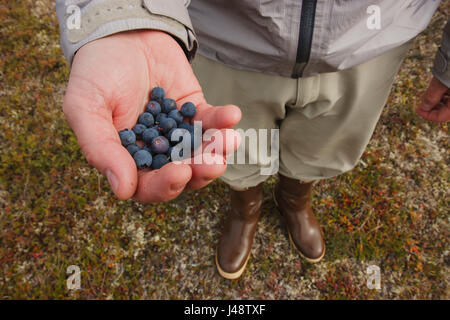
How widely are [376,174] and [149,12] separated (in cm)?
308

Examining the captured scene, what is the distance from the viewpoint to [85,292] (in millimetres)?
3039

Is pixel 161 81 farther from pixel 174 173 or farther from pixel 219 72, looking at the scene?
pixel 174 173

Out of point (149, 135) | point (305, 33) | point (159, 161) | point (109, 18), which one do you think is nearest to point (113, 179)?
Answer: point (159, 161)

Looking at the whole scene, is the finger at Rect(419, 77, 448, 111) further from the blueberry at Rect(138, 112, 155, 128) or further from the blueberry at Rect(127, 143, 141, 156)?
the blueberry at Rect(127, 143, 141, 156)

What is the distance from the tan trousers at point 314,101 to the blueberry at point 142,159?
74 cm

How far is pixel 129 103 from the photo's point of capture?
1618 millimetres

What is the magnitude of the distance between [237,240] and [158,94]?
191 cm

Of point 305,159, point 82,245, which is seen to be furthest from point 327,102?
point 82,245

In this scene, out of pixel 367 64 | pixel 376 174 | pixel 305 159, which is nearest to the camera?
pixel 367 64

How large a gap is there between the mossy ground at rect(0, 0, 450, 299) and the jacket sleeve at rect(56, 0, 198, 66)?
2.24m

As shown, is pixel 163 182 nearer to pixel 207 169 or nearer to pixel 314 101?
pixel 207 169

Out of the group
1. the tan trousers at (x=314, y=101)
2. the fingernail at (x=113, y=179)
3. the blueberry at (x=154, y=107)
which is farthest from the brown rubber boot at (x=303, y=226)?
the fingernail at (x=113, y=179)

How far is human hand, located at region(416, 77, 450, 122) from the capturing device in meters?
2.05

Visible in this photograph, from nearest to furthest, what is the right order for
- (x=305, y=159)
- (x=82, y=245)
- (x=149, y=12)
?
(x=149, y=12) → (x=305, y=159) → (x=82, y=245)
